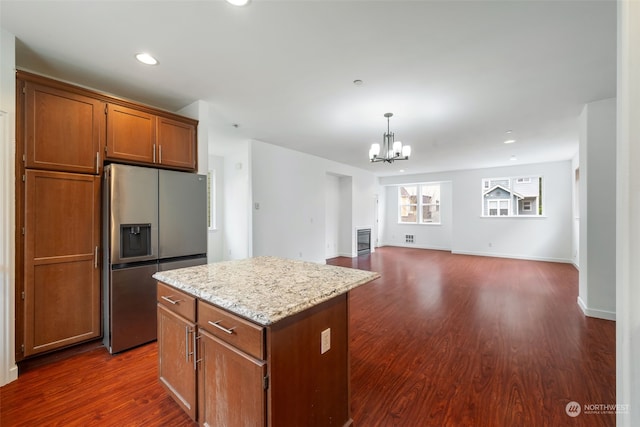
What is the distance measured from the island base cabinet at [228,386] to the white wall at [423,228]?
8657 millimetres

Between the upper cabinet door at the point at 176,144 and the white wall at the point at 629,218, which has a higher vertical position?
the upper cabinet door at the point at 176,144

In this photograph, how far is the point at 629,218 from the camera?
931 mm

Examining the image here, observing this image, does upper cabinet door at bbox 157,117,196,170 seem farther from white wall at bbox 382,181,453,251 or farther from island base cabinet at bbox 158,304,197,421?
white wall at bbox 382,181,453,251

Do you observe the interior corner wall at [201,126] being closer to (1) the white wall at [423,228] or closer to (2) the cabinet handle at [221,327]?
(2) the cabinet handle at [221,327]

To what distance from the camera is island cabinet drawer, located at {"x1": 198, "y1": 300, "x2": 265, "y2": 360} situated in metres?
1.10

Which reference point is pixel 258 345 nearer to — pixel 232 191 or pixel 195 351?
pixel 195 351

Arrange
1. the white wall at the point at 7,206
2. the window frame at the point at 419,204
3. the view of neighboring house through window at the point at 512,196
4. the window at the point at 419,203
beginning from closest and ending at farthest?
the white wall at the point at 7,206, the view of neighboring house through window at the point at 512,196, the window frame at the point at 419,204, the window at the point at 419,203

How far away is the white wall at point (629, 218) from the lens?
2.91 feet

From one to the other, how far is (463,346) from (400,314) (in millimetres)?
896

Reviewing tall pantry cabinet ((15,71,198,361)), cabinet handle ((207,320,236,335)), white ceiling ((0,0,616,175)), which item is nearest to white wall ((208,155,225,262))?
white ceiling ((0,0,616,175))

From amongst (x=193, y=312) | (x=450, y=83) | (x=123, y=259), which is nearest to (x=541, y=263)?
(x=450, y=83)

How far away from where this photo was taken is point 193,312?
146 centimetres

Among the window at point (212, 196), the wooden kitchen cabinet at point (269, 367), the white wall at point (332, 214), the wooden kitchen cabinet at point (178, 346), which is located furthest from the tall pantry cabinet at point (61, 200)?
the white wall at point (332, 214)

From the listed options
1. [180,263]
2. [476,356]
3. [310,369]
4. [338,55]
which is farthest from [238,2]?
[476,356]
